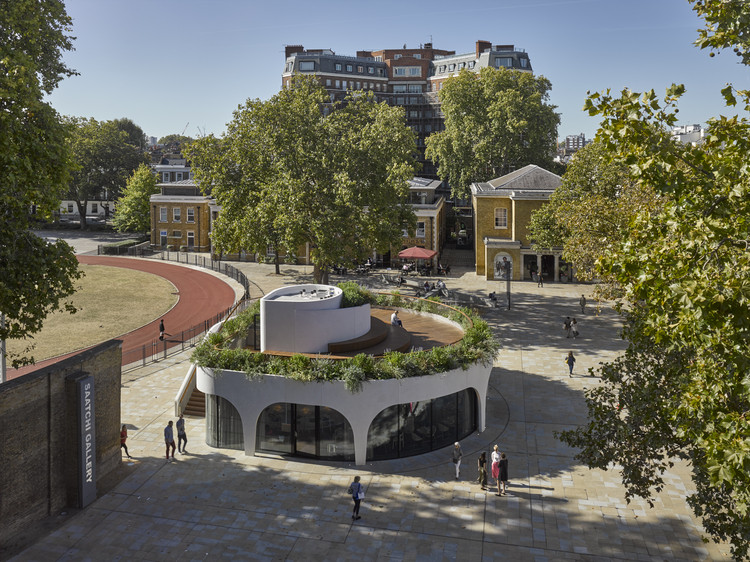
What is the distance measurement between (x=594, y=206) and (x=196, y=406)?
63.6 ft

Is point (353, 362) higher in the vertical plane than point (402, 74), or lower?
lower

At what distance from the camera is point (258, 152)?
133ft

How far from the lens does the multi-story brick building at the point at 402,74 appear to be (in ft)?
356

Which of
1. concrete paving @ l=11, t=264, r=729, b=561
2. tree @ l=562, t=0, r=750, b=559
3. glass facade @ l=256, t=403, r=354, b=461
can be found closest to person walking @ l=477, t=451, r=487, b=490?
concrete paving @ l=11, t=264, r=729, b=561

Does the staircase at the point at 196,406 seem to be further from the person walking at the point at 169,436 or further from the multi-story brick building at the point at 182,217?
the multi-story brick building at the point at 182,217

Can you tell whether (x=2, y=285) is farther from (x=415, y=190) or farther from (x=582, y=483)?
(x=415, y=190)

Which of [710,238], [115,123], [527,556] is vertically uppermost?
[115,123]

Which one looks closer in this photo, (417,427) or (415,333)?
(417,427)

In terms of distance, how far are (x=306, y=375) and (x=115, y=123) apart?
10277 cm

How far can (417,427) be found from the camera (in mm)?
22016

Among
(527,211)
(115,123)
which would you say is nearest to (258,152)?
(527,211)

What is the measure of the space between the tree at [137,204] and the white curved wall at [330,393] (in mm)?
63291

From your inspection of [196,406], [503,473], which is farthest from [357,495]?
[196,406]

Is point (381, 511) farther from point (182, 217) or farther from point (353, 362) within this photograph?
point (182, 217)
